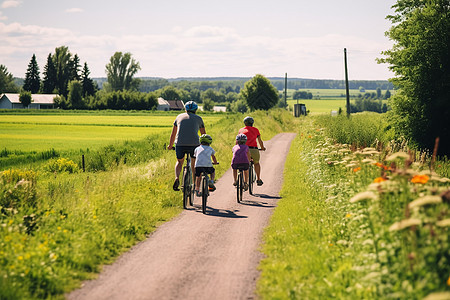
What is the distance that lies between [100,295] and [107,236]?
81.6 inches

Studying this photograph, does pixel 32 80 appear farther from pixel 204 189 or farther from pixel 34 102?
pixel 204 189

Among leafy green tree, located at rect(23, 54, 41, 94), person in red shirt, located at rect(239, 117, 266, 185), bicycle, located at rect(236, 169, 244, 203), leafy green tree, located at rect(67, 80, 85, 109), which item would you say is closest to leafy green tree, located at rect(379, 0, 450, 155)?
person in red shirt, located at rect(239, 117, 266, 185)

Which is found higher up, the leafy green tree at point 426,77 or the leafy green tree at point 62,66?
the leafy green tree at point 62,66

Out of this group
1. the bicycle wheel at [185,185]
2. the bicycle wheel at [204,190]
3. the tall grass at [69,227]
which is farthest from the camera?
the bicycle wheel at [185,185]

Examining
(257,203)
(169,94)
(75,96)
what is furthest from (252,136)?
(169,94)

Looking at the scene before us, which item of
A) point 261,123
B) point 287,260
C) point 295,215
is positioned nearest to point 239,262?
point 287,260

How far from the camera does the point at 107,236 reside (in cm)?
775

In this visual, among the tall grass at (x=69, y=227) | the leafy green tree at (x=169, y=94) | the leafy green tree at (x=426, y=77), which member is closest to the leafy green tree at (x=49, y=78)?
the leafy green tree at (x=169, y=94)

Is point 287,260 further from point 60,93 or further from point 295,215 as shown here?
point 60,93

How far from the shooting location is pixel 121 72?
124 m

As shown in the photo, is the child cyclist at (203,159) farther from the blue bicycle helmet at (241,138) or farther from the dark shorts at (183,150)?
the blue bicycle helmet at (241,138)

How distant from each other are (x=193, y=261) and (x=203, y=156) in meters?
3.95

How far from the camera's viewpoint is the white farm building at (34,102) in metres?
112

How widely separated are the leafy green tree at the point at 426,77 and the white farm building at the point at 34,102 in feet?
327
